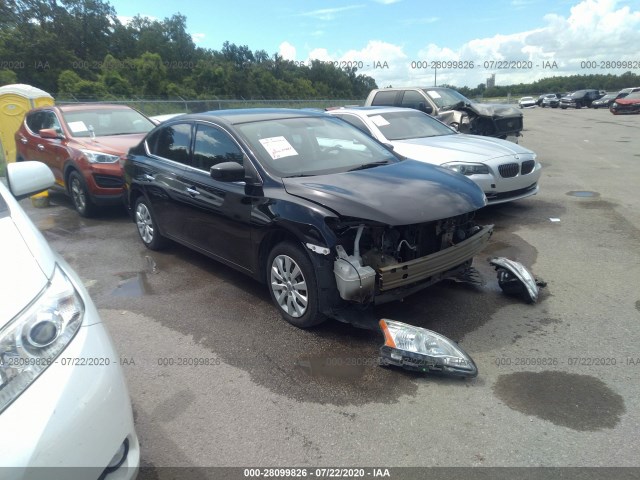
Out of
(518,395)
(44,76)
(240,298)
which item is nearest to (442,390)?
(518,395)

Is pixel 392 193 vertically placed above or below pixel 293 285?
above

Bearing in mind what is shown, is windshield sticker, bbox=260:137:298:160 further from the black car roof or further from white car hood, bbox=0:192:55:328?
white car hood, bbox=0:192:55:328

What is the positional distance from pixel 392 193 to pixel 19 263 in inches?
101

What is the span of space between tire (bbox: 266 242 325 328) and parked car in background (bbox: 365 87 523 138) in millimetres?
7528

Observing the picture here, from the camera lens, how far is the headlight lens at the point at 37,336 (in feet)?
5.80

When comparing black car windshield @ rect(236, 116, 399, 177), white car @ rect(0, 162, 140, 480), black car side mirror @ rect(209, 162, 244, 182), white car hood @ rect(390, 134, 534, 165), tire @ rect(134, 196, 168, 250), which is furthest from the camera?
white car hood @ rect(390, 134, 534, 165)

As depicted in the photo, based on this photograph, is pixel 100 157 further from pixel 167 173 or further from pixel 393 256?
pixel 393 256

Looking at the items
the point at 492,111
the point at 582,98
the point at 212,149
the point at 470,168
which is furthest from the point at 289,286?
the point at 582,98

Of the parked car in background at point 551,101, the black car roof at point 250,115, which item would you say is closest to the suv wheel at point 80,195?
the black car roof at point 250,115

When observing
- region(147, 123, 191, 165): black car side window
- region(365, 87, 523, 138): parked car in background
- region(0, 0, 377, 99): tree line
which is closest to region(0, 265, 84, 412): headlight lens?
region(147, 123, 191, 165): black car side window

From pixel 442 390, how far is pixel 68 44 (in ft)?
225

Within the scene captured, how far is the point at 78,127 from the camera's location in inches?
325

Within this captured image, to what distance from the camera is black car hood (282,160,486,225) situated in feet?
11.8

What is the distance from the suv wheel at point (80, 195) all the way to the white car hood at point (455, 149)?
4.86 meters
